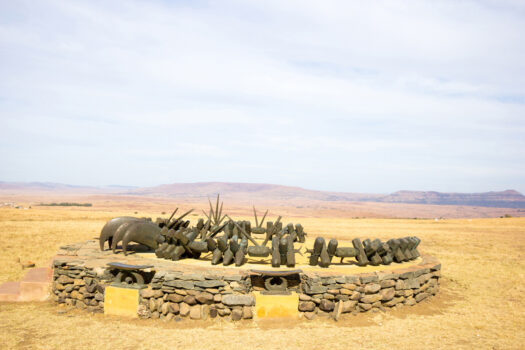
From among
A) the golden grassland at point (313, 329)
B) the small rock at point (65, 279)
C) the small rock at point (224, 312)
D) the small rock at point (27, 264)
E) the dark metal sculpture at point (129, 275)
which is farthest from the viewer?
the small rock at point (27, 264)

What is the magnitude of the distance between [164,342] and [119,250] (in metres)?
5.90

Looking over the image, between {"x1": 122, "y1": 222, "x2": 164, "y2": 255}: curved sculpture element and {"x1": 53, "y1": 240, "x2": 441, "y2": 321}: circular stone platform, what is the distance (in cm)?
155

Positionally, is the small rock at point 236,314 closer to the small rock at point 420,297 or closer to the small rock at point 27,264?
the small rock at point 420,297

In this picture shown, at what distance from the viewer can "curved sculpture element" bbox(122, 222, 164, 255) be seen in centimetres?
1183

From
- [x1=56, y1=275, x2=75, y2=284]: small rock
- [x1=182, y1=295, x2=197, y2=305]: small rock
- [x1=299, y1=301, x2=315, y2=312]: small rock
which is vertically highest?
[x1=56, y1=275, x2=75, y2=284]: small rock

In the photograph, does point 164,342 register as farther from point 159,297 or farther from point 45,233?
point 45,233

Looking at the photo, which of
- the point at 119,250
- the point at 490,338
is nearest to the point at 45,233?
the point at 119,250

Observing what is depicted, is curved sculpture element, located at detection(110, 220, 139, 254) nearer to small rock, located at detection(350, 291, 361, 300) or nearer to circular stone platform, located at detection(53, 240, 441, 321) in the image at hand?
circular stone platform, located at detection(53, 240, 441, 321)

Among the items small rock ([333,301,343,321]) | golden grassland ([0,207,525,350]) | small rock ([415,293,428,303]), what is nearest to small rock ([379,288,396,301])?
golden grassland ([0,207,525,350])

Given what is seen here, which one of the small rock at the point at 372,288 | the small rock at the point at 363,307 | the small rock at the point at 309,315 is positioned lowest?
the small rock at the point at 309,315

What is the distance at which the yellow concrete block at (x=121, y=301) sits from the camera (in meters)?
8.95

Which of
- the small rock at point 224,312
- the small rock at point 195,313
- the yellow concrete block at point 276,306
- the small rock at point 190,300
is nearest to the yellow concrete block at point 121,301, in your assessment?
the small rock at point 190,300

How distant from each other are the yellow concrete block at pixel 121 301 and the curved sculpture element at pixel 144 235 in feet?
8.44

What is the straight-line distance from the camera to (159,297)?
358 inches
